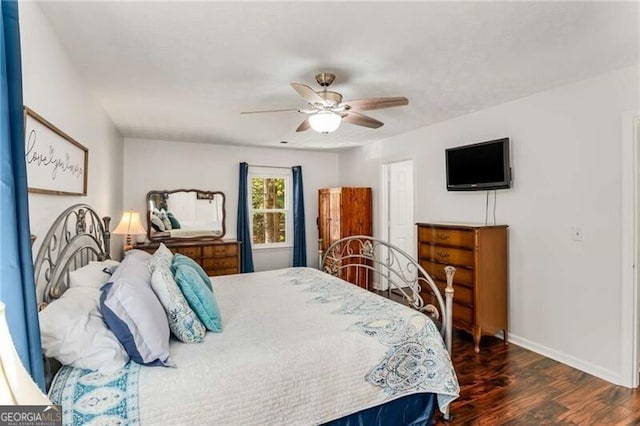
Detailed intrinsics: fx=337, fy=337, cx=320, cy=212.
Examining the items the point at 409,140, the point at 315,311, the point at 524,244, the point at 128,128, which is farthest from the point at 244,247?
the point at 524,244

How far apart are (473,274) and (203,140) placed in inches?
157

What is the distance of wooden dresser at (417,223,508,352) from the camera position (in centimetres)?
315

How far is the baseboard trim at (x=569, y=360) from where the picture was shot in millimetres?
2604

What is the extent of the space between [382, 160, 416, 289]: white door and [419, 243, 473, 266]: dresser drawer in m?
1.43

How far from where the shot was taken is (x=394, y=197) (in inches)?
209

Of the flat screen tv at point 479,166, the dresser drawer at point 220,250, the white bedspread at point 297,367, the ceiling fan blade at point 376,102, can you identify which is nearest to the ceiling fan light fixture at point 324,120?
the ceiling fan blade at point 376,102

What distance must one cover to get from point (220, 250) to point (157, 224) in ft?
3.32

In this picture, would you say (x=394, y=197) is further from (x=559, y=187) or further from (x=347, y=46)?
(x=347, y=46)

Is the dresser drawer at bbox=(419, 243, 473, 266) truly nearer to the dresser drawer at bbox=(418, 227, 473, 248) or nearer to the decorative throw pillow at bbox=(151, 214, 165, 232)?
the dresser drawer at bbox=(418, 227, 473, 248)

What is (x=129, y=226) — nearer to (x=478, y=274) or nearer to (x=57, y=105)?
(x=57, y=105)

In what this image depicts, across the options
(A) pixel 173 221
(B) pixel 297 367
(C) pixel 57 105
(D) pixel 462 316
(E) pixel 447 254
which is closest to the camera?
(B) pixel 297 367

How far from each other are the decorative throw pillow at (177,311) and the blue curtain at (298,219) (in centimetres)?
400

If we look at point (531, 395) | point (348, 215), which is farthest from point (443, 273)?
point (348, 215)

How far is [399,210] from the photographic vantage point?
534 centimetres
